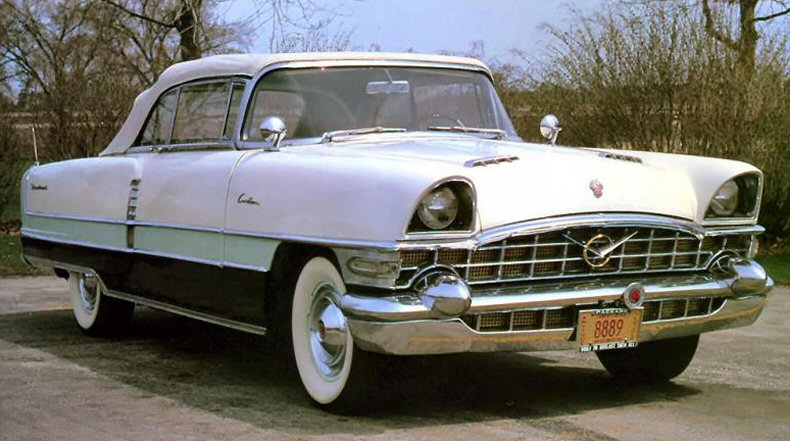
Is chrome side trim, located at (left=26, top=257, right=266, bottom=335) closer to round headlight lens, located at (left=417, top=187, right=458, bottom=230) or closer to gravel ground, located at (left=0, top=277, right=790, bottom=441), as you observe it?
gravel ground, located at (left=0, top=277, right=790, bottom=441)

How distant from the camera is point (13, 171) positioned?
16797 mm

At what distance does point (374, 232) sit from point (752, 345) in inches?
134

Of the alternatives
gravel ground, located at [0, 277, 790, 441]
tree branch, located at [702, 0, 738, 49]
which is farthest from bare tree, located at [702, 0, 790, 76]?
gravel ground, located at [0, 277, 790, 441]

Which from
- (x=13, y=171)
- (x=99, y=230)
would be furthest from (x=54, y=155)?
(x=99, y=230)

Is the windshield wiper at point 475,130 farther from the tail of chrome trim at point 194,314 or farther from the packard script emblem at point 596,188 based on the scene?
the tail of chrome trim at point 194,314

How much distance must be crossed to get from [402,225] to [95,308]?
3.44m

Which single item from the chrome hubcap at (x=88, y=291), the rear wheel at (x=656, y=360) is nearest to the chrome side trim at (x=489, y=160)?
the rear wheel at (x=656, y=360)

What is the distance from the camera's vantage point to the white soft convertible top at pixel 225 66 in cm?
643

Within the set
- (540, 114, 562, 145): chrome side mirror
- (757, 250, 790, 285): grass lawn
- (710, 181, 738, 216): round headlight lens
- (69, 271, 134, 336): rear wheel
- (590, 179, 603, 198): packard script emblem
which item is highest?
(540, 114, 562, 145): chrome side mirror

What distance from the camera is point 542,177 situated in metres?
5.21

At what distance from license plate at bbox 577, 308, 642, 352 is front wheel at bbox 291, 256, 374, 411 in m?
0.88

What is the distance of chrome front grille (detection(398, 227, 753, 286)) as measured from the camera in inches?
195

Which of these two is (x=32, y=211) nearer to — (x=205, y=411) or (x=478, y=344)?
(x=205, y=411)

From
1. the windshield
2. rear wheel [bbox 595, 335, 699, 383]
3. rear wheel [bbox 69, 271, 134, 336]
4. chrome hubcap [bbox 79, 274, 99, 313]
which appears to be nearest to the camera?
rear wheel [bbox 595, 335, 699, 383]
